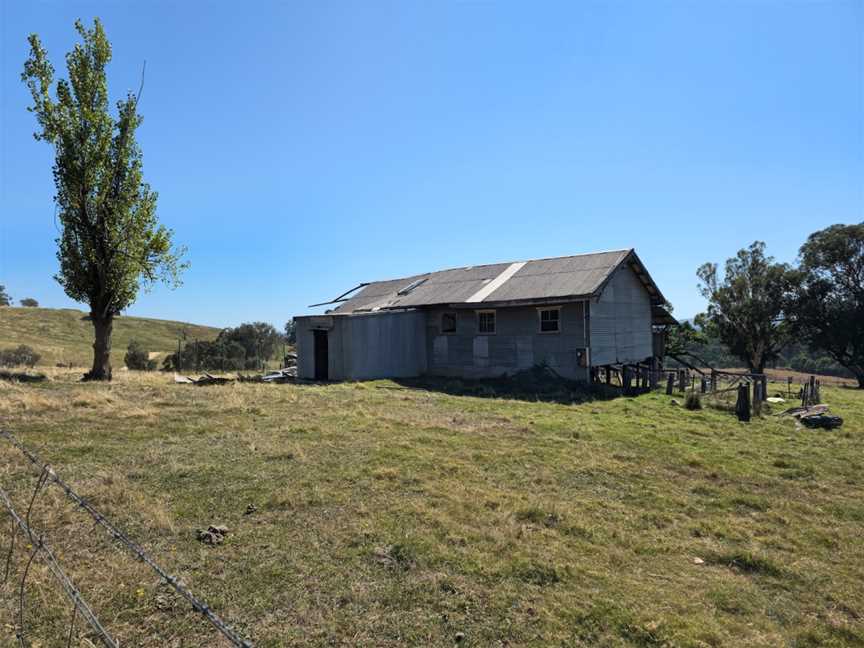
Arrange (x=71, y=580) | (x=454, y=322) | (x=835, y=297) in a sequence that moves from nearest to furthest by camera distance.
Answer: (x=71, y=580)
(x=454, y=322)
(x=835, y=297)

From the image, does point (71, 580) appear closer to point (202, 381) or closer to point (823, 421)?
point (823, 421)

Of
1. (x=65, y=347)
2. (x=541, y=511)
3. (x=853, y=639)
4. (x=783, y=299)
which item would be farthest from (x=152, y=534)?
(x=65, y=347)

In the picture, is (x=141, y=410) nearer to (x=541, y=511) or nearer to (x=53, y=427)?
(x=53, y=427)

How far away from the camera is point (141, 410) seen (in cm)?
1280

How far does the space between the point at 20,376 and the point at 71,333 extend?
4208 cm

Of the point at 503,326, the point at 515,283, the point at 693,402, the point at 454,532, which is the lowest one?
the point at 454,532

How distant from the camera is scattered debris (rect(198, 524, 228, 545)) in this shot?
18.5ft

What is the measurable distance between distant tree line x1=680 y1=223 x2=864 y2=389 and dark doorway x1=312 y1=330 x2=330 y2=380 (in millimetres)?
26235

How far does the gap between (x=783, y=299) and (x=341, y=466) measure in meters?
42.8

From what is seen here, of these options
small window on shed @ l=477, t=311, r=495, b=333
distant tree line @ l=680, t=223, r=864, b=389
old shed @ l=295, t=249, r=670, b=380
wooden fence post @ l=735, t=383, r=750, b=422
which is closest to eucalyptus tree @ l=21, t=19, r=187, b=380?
old shed @ l=295, t=249, r=670, b=380

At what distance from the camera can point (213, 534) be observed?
5.72 meters

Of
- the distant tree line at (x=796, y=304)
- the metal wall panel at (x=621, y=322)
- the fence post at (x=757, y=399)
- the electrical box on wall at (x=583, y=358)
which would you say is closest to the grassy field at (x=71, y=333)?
the electrical box on wall at (x=583, y=358)

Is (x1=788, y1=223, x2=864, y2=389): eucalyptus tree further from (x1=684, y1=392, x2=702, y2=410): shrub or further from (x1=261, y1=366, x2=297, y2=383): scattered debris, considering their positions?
(x1=261, y1=366, x2=297, y2=383): scattered debris

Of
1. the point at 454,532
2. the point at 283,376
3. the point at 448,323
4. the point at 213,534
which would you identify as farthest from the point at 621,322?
the point at 213,534
